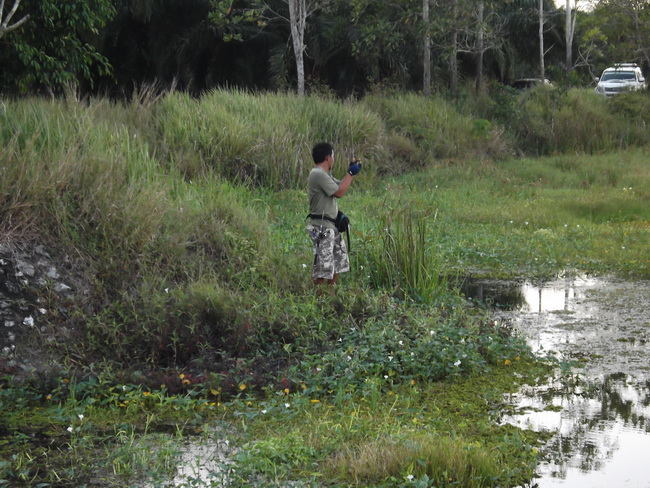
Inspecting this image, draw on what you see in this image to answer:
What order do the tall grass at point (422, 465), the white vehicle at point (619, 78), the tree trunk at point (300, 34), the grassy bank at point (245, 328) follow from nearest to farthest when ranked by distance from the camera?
the tall grass at point (422, 465) → the grassy bank at point (245, 328) → the tree trunk at point (300, 34) → the white vehicle at point (619, 78)

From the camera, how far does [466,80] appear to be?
27031 mm

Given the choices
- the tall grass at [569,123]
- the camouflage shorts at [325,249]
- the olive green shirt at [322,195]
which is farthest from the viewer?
the tall grass at [569,123]

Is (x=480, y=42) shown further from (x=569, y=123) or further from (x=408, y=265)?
(x=408, y=265)

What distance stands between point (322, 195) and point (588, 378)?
2.86m

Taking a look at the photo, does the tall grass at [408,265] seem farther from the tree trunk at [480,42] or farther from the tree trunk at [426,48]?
the tree trunk at [480,42]

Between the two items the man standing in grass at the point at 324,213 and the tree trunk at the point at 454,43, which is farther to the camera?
the tree trunk at the point at 454,43

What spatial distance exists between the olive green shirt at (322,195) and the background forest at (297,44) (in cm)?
1184

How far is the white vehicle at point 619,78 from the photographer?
29.6 metres

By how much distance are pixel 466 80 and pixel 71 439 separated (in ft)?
76.4

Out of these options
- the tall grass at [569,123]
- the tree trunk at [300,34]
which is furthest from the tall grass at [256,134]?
the tall grass at [569,123]

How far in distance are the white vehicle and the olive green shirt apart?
896 inches

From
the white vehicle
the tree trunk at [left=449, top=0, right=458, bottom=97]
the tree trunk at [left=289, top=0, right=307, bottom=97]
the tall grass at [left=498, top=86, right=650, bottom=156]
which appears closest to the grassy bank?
the tree trunk at [left=289, top=0, right=307, bottom=97]

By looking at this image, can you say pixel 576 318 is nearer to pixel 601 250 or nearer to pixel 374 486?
pixel 601 250

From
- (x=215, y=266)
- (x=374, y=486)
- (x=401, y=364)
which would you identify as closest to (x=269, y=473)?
(x=374, y=486)
